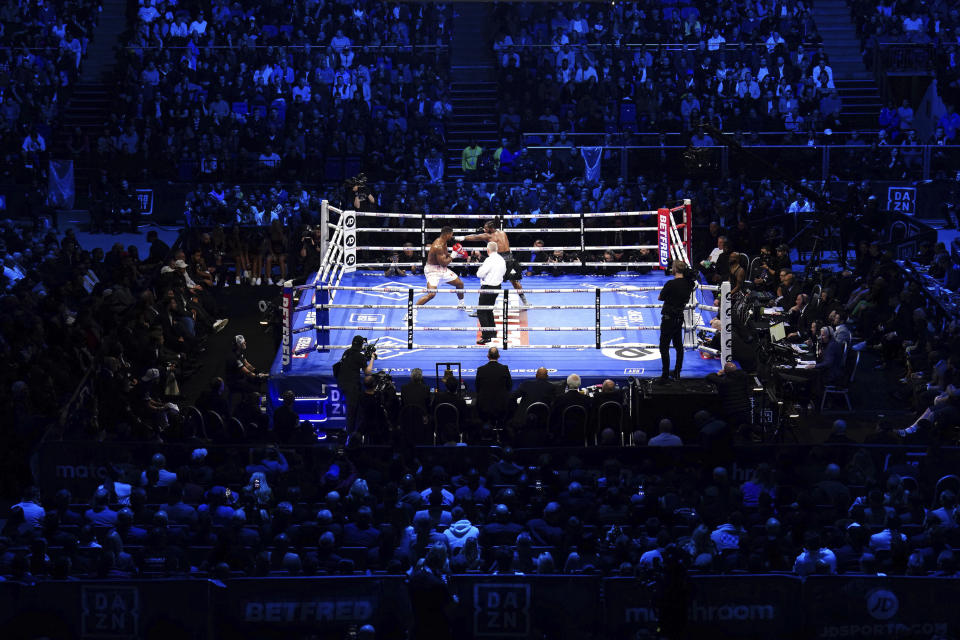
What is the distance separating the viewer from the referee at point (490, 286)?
18.0 metres

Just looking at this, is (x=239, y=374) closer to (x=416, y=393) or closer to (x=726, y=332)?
(x=416, y=393)

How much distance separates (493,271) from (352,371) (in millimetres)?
2878

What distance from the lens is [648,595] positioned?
10.5m

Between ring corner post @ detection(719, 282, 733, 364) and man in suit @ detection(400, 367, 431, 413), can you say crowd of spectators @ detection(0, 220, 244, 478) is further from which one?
ring corner post @ detection(719, 282, 733, 364)

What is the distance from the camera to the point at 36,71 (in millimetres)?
29594

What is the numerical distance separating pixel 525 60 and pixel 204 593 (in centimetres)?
2080

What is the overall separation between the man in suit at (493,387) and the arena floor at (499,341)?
525 millimetres

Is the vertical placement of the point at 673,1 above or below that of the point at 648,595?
above

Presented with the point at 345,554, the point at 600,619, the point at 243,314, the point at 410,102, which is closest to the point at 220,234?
the point at 243,314

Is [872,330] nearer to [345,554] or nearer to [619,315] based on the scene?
[619,315]

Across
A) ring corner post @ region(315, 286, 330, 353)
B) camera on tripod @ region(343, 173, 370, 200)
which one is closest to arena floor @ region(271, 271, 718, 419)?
ring corner post @ region(315, 286, 330, 353)

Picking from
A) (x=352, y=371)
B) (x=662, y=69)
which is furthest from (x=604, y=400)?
(x=662, y=69)

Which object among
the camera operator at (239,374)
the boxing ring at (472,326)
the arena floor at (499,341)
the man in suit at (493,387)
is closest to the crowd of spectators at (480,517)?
the man in suit at (493,387)

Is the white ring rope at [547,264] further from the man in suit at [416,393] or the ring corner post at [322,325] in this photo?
the man in suit at [416,393]
